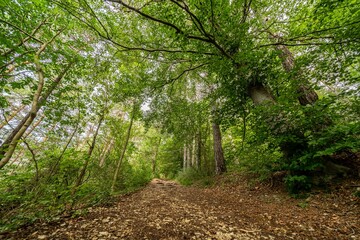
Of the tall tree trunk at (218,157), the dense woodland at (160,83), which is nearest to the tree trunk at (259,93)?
the dense woodland at (160,83)

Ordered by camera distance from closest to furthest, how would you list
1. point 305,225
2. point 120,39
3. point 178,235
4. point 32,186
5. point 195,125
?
point 178,235
point 305,225
point 32,186
point 120,39
point 195,125

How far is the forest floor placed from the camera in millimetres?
1938

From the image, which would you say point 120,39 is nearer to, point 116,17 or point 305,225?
point 116,17

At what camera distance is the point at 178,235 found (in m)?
1.94

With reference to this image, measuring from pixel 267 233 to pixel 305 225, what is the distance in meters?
0.68

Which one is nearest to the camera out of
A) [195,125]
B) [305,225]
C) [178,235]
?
[178,235]

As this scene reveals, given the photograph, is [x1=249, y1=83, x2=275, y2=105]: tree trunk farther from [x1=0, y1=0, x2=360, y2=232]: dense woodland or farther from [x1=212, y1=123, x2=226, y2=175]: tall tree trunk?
[x1=212, y1=123, x2=226, y2=175]: tall tree trunk

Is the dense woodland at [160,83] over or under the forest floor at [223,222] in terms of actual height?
over

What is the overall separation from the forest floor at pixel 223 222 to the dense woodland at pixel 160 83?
441mm

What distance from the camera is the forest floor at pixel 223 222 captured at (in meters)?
1.94

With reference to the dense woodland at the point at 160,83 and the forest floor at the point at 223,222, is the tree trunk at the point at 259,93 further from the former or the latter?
the forest floor at the point at 223,222

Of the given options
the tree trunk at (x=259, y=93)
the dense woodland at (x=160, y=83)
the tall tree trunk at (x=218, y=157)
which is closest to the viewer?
the dense woodland at (x=160, y=83)

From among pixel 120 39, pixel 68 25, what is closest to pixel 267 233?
pixel 120 39

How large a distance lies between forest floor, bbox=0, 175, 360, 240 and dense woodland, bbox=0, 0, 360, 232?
0.44 metres
